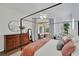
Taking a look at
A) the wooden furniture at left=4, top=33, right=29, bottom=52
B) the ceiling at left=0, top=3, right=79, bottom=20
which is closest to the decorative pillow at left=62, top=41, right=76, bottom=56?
the ceiling at left=0, top=3, right=79, bottom=20

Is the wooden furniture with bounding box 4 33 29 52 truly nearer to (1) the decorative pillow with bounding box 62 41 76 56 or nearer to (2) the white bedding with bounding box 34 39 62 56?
(2) the white bedding with bounding box 34 39 62 56

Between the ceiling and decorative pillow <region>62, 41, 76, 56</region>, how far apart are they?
1.39ft

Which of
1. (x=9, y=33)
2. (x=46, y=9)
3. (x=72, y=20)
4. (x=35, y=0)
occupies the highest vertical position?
(x=35, y=0)

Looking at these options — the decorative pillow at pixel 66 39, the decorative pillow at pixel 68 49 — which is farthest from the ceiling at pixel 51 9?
the decorative pillow at pixel 68 49

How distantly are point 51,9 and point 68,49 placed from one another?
2.14ft

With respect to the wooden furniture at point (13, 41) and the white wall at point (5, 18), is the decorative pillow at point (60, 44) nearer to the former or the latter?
the wooden furniture at point (13, 41)

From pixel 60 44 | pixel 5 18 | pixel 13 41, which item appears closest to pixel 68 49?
pixel 60 44

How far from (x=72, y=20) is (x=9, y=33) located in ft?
3.19

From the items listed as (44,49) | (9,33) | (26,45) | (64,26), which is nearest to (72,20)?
(64,26)

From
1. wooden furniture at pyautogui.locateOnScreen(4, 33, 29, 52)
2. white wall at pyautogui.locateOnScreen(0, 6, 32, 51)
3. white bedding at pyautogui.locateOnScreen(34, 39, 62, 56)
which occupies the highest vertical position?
white wall at pyautogui.locateOnScreen(0, 6, 32, 51)

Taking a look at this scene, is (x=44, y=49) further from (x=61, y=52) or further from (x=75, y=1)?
(x=75, y=1)

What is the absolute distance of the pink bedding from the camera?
6.21ft

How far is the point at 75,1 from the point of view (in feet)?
6.14

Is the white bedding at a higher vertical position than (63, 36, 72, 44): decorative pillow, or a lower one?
lower
